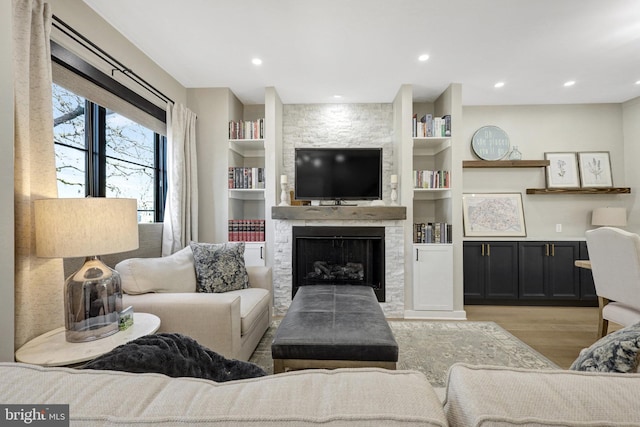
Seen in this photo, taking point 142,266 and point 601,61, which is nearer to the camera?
point 142,266

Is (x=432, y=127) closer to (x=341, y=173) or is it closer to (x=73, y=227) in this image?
(x=341, y=173)

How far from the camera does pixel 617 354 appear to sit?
732 millimetres

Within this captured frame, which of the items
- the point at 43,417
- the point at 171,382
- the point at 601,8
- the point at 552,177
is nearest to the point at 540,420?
the point at 171,382

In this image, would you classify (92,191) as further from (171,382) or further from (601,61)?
(601,61)

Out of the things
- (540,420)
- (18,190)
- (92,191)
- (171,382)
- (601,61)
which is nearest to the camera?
(540,420)

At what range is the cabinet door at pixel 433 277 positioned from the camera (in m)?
3.26

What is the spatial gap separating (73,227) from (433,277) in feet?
10.2

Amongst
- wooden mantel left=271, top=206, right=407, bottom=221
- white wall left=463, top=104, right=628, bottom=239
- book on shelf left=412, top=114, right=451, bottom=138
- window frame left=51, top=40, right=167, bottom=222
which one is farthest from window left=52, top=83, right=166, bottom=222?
white wall left=463, top=104, right=628, bottom=239

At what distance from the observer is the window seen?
1.97 m

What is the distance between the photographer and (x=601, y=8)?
207 cm

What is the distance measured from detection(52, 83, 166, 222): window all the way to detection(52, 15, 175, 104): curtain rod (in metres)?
0.33

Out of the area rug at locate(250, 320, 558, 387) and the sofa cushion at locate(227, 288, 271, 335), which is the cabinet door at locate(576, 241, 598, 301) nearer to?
the area rug at locate(250, 320, 558, 387)

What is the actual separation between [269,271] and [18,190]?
1825 mm

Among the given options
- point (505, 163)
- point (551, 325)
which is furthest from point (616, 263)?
point (505, 163)
